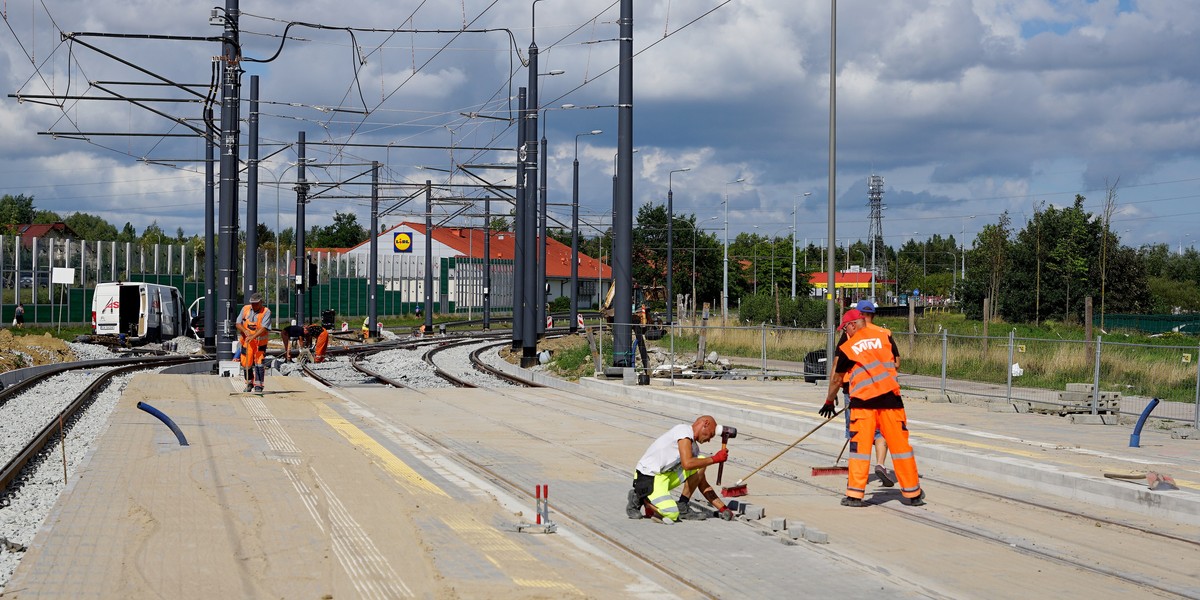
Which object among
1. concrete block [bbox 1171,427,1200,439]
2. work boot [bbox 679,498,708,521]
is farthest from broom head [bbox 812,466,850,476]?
concrete block [bbox 1171,427,1200,439]

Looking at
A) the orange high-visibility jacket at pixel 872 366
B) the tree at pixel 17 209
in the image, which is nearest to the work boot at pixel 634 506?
the orange high-visibility jacket at pixel 872 366

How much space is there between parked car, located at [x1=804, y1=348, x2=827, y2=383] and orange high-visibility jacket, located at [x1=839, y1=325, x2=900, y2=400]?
17.5 meters

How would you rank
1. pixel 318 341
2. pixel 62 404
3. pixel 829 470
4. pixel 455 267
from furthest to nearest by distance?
pixel 455 267, pixel 318 341, pixel 62 404, pixel 829 470

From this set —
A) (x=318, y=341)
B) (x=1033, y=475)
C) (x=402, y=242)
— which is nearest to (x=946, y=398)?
(x=1033, y=475)

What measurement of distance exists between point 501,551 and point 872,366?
3.99 m

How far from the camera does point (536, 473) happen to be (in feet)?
43.7

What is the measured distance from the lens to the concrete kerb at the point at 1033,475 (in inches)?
420

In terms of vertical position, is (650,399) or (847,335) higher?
(847,335)

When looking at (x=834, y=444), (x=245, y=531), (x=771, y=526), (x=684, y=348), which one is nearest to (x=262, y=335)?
(x=834, y=444)

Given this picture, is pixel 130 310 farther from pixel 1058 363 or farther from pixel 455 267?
pixel 455 267

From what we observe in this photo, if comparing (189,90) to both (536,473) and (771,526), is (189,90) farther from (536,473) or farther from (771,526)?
(771,526)

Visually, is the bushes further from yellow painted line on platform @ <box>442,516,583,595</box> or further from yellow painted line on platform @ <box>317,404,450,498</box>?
yellow painted line on platform @ <box>442,516,583,595</box>

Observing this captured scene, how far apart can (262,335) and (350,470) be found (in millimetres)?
9311

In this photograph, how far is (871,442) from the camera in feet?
36.2
